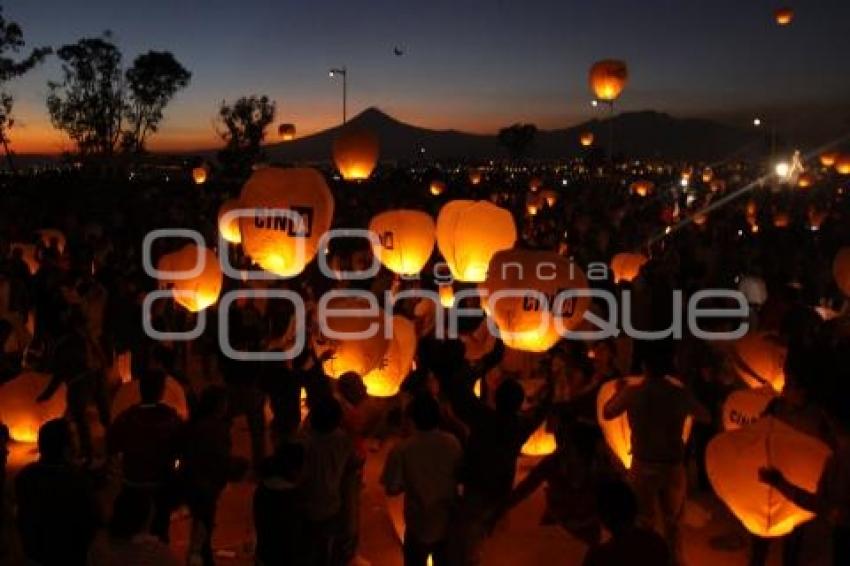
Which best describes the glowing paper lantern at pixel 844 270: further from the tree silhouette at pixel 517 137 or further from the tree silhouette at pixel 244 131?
the tree silhouette at pixel 517 137

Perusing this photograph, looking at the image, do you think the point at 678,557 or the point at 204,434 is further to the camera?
the point at 678,557

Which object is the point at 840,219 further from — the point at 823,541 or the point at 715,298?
the point at 823,541

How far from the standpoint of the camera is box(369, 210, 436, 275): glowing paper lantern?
8664 millimetres

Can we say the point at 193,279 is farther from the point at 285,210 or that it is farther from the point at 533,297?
the point at 533,297

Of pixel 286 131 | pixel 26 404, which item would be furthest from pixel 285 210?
pixel 286 131

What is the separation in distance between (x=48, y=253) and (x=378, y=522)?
6632 millimetres

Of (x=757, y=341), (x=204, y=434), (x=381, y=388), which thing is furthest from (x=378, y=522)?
(x=757, y=341)

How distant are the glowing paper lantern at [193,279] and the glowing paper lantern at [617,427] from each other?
4.66m

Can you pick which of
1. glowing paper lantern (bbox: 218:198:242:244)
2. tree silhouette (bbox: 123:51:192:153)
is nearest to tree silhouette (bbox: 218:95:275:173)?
tree silhouette (bbox: 123:51:192:153)

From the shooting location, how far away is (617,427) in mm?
4957

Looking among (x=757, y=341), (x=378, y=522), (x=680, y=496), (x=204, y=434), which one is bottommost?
(x=378, y=522)

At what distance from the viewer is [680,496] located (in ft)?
15.5

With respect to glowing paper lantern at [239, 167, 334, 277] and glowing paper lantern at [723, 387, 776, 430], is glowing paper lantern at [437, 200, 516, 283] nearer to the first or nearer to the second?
glowing paper lantern at [239, 167, 334, 277]

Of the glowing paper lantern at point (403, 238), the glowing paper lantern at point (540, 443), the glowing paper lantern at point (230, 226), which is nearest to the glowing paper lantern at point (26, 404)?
the glowing paper lantern at point (403, 238)
